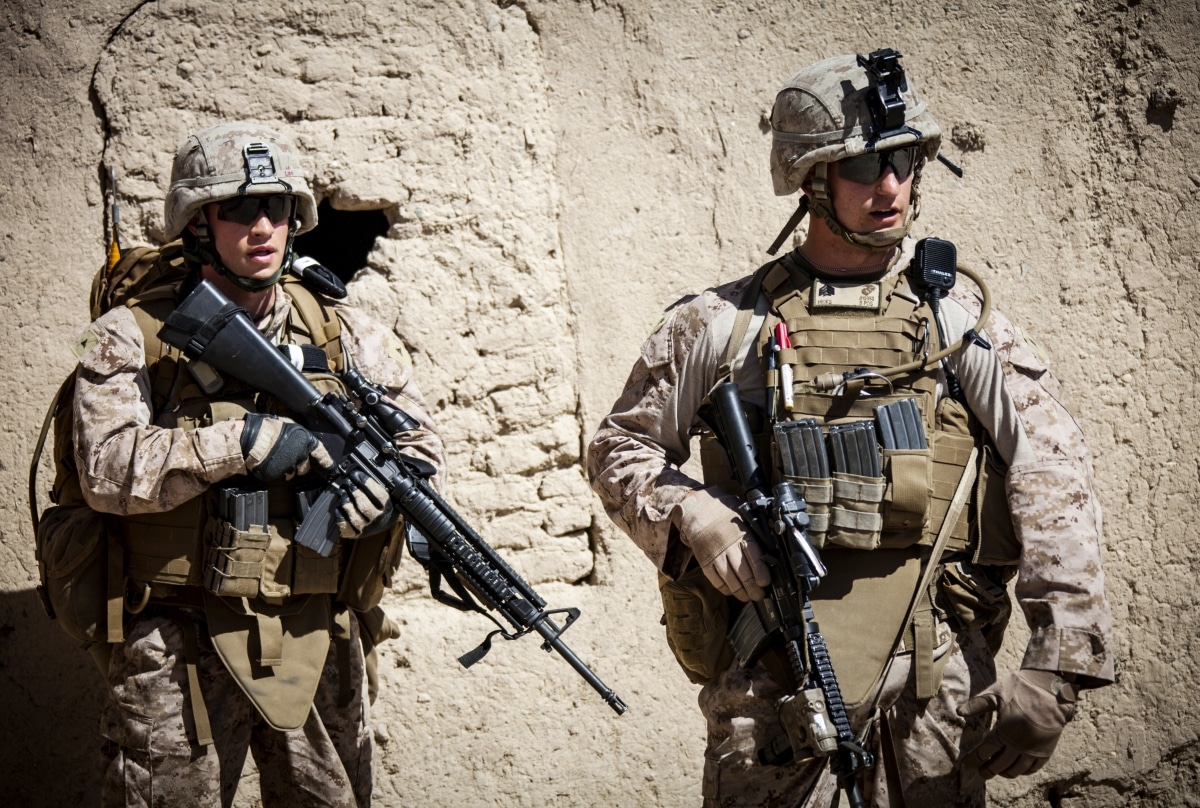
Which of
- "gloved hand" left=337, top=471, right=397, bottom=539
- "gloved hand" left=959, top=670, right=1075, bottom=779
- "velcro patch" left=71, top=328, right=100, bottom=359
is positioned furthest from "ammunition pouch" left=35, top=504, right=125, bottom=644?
"gloved hand" left=959, top=670, right=1075, bottom=779

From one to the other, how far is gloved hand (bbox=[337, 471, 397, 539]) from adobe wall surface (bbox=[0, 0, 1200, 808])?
1.12m

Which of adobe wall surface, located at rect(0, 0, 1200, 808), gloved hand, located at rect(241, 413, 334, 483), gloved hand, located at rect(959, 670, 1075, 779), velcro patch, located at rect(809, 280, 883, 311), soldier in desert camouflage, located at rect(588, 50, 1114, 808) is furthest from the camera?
adobe wall surface, located at rect(0, 0, 1200, 808)

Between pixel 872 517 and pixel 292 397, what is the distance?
1531 mm

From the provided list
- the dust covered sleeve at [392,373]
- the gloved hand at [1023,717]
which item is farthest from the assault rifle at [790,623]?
the dust covered sleeve at [392,373]

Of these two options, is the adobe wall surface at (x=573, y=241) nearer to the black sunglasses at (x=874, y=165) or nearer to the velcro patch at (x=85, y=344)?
the velcro patch at (x=85, y=344)

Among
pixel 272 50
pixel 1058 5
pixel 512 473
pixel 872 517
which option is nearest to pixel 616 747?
pixel 512 473

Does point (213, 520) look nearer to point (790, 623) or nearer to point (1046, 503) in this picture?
point (790, 623)

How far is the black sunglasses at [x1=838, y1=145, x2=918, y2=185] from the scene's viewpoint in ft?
10.1

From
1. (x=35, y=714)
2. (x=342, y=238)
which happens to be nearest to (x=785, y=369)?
(x=342, y=238)

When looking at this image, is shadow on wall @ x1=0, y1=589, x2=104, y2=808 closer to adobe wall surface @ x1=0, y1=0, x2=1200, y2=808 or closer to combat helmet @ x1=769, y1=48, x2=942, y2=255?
adobe wall surface @ x1=0, y1=0, x2=1200, y2=808

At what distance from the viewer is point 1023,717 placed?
9.29 feet

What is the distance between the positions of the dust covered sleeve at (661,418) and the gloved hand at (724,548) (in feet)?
0.28

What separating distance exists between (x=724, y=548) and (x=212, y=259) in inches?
62.7

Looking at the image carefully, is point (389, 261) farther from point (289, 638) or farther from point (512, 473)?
point (289, 638)
